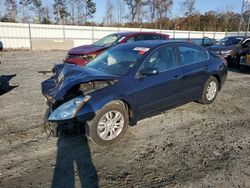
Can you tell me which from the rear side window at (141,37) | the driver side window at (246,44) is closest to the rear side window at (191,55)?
the rear side window at (141,37)

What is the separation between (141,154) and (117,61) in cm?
189

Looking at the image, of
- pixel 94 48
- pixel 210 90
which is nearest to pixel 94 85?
pixel 210 90

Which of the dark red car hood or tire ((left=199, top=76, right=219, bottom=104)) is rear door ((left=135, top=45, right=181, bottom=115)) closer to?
tire ((left=199, top=76, right=219, bottom=104))

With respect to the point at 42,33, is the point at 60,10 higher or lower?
higher

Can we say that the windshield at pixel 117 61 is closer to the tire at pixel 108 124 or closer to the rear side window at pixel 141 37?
the tire at pixel 108 124

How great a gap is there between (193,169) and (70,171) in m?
1.67

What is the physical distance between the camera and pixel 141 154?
3.57m

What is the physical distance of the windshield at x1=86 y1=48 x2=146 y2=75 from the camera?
424 cm

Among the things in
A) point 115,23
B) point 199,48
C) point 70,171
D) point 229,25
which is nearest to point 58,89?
point 70,171

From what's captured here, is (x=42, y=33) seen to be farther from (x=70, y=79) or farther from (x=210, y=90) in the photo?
(x=70, y=79)

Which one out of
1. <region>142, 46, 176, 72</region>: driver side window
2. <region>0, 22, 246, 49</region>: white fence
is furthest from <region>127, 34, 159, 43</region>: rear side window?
<region>0, 22, 246, 49</region>: white fence

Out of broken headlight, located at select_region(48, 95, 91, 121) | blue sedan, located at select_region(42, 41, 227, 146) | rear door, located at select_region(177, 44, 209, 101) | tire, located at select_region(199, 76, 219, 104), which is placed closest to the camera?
broken headlight, located at select_region(48, 95, 91, 121)

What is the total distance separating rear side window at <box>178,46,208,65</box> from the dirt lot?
119 cm

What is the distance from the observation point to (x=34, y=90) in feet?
23.2
